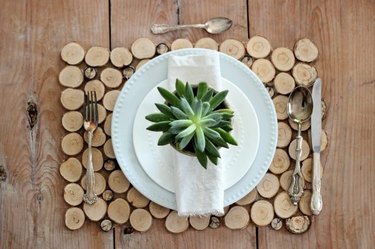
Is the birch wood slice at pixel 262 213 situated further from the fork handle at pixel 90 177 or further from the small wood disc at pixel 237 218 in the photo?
the fork handle at pixel 90 177

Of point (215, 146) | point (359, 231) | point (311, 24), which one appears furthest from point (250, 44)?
point (359, 231)

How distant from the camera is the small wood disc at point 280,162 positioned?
1.08m

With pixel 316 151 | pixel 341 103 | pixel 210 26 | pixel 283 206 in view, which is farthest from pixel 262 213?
pixel 210 26

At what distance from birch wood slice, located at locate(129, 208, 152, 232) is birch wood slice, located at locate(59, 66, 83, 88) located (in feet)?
0.84

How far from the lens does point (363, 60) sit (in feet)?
3.67

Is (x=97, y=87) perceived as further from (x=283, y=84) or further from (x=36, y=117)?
(x=283, y=84)

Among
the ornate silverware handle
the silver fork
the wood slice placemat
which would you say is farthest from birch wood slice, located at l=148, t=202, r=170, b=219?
the ornate silverware handle

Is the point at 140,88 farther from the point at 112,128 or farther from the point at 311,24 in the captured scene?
the point at 311,24

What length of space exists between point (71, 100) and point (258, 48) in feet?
1.17

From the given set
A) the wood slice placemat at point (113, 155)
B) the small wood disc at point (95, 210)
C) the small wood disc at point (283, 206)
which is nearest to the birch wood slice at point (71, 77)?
the wood slice placemat at point (113, 155)

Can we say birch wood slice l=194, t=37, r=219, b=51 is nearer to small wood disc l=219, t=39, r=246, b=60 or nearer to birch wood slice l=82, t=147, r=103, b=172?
small wood disc l=219, t=39, r=246, b=60

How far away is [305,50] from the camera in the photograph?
1.10 metres

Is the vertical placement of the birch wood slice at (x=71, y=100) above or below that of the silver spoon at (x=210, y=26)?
below

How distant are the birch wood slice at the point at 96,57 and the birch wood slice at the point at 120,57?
12 mm
